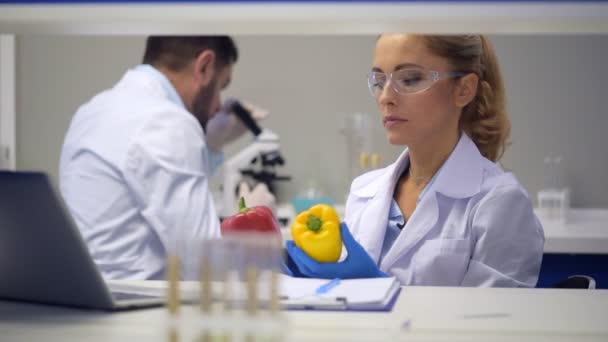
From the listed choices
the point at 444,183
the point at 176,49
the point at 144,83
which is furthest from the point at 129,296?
the point at 176,49

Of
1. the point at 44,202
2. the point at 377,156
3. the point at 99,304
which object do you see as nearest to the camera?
the point at 44,202

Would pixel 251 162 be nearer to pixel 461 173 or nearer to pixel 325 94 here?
pixel 325 94

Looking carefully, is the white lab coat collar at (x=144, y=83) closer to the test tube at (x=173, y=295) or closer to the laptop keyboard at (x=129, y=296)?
the laptop keyboard at (x=129, y=296)

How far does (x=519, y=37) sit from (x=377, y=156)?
2.83 ft

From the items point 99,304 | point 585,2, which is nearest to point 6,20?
point 99,304

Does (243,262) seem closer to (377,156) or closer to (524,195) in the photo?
(524,195)

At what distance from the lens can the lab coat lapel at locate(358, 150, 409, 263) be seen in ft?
6.78

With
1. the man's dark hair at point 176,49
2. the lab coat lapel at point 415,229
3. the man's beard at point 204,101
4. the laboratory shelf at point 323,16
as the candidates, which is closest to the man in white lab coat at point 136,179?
the man's dark hair at point 176,49

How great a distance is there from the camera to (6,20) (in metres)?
1.08

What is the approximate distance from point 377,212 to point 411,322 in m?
0.96

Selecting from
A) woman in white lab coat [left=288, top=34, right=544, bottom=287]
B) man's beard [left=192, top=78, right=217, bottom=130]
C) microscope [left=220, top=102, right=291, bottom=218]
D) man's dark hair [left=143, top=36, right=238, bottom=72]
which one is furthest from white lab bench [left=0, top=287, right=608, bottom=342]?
microscope [left=220, top=102, right=291, bottom=218]

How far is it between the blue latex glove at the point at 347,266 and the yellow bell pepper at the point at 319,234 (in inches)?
1.2

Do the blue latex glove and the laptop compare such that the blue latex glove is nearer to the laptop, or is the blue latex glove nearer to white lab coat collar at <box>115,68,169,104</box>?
the laptop

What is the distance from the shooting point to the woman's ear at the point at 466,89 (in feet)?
6.95
